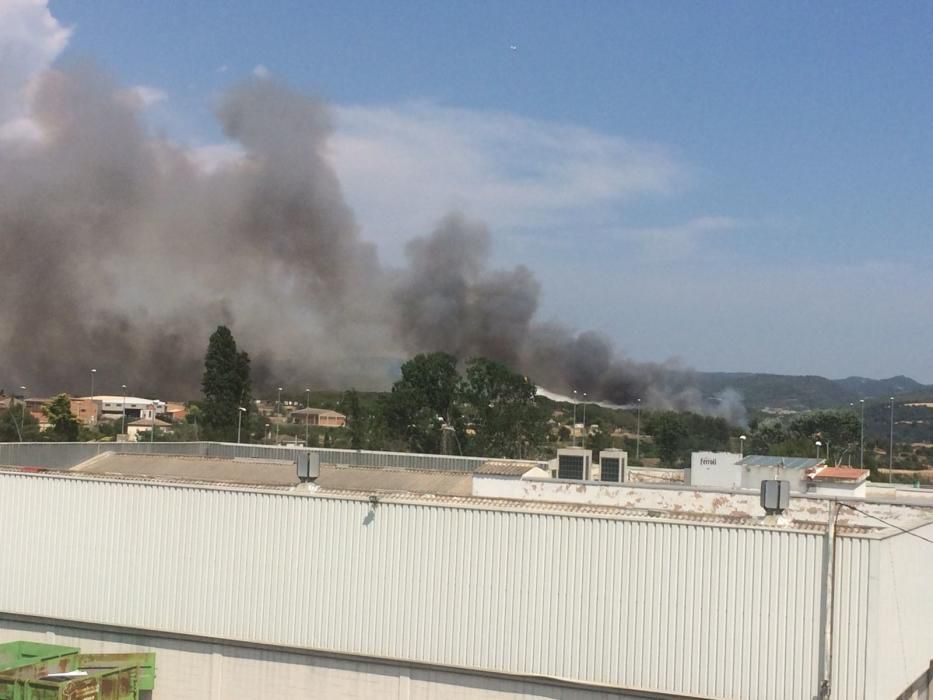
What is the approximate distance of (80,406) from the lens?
372 feet

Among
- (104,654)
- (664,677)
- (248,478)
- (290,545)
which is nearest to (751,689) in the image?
(664,677)

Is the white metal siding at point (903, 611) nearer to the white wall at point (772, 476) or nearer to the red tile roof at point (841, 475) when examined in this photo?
the red tile roof at point (841, 475)

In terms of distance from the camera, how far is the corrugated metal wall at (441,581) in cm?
1614

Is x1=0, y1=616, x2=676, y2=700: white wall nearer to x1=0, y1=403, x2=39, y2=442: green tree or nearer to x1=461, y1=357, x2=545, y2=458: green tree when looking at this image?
x1=0, y1=403, x2=39, y2=442: green tree

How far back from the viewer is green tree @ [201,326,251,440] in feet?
222

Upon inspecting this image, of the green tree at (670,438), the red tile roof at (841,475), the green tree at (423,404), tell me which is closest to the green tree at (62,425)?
the green tree at (423,404)

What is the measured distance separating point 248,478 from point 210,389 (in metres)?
35.7

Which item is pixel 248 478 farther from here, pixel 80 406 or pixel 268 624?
pixel 80 406

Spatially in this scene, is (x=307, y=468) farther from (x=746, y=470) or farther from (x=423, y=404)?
(x=423, y=404)

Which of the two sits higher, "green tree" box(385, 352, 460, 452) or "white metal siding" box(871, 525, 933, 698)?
"green tree" box(385, 352, 460, 452)

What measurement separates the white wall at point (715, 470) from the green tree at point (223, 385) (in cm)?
3972

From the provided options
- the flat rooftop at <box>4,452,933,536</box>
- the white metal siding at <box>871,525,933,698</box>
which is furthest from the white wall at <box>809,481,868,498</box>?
the white metal siding at <box>871,525,933,698</box>

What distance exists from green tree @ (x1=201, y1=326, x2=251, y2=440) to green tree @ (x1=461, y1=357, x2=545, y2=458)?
52.8ft

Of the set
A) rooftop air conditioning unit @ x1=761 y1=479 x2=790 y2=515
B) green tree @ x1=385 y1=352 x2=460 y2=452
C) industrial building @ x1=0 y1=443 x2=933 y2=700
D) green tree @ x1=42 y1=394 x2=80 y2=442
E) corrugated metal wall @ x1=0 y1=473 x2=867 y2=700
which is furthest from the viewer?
green tree @ x1=385 y1=352 x2=460 y2=452
